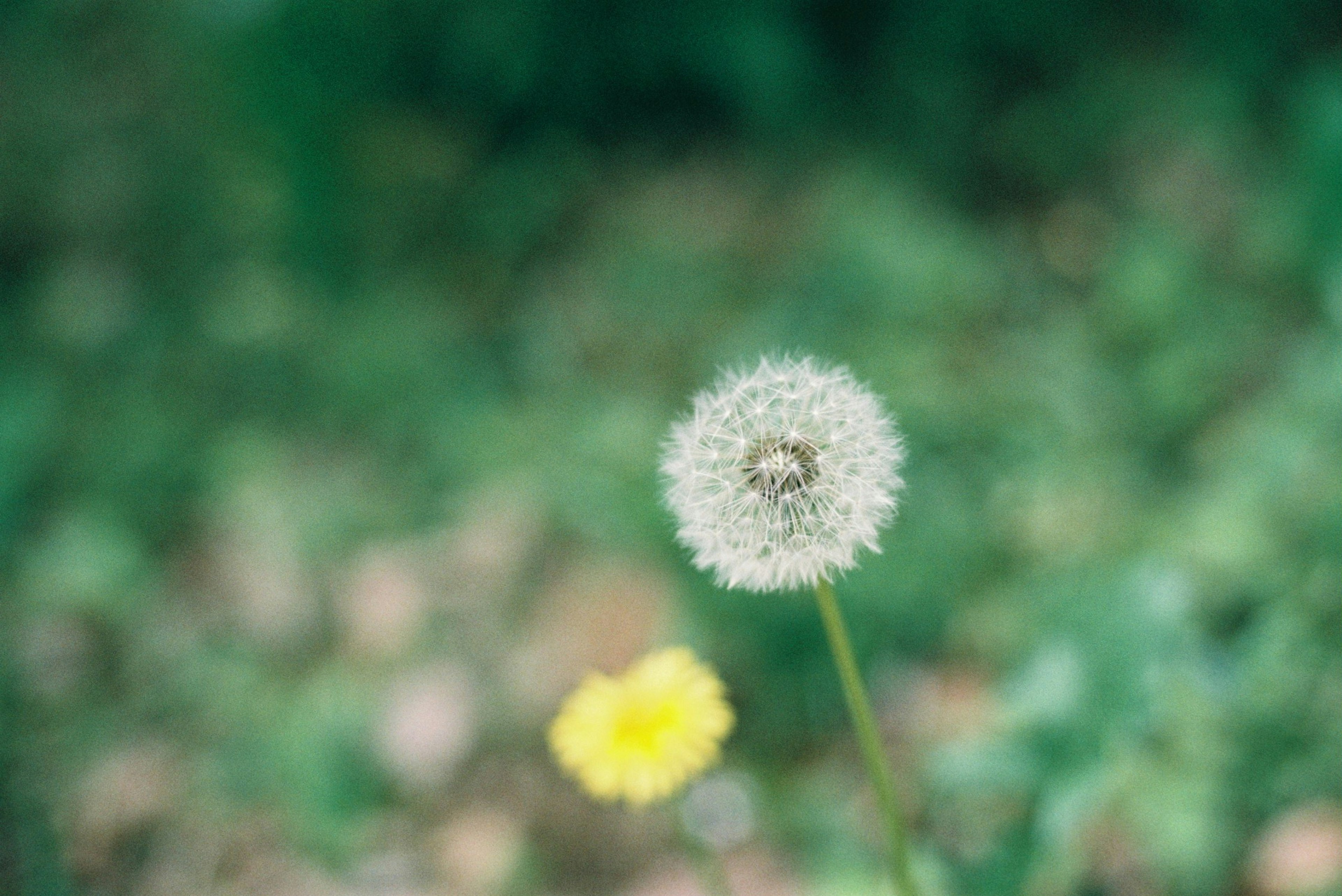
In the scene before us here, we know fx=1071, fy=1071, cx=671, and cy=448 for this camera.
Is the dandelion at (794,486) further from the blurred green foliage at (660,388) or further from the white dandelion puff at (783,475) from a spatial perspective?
the blurred green foliage at (660,388)

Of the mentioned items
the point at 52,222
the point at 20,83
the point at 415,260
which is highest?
the point at 20,83

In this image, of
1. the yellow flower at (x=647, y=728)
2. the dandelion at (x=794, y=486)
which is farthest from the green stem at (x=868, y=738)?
the yellow flower at (x=647, y=728)

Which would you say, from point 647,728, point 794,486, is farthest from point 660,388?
point 794,486

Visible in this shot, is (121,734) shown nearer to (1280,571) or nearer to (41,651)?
(41,651)

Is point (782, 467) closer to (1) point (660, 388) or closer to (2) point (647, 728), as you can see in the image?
(2) point (647, 728)

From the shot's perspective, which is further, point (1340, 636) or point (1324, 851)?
point (1340, 636)

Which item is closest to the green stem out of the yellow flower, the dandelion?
the dandelion

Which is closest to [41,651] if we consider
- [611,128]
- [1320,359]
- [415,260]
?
[415,260]
